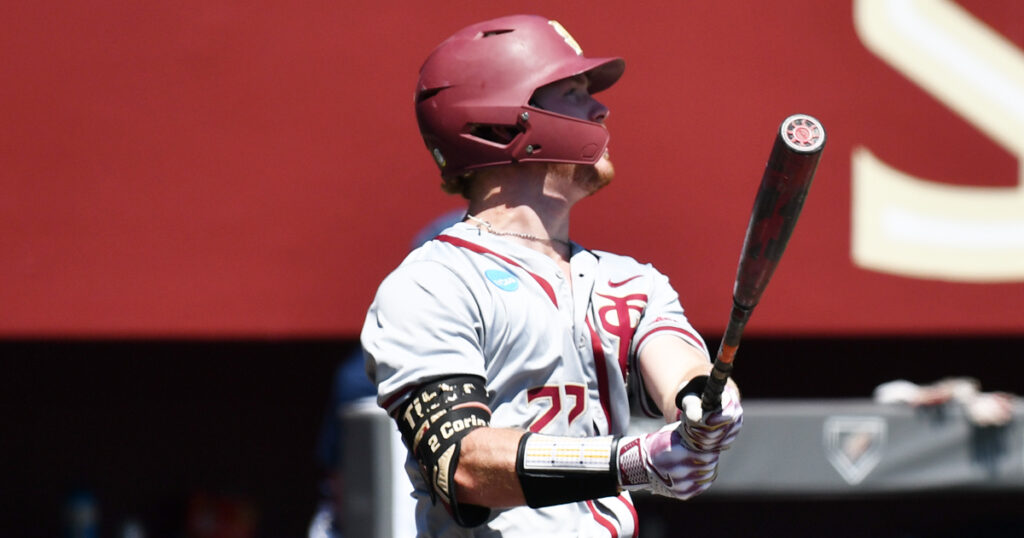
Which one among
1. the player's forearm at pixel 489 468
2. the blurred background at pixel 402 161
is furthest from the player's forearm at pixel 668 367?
the blurred background at pixel 402 161

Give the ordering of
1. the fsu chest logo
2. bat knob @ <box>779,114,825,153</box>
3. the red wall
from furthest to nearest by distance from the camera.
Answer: the red wall
the fsu chest logo
bat knob @ <box>779,114,825,153</box>

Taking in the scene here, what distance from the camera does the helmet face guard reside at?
2.13 meters

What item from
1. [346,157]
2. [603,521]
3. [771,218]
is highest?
[771,218]

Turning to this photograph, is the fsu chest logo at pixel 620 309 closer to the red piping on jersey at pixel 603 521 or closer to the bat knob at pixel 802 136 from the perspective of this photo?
the red piping on jersey at pixel 603 521

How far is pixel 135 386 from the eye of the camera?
6195 mm

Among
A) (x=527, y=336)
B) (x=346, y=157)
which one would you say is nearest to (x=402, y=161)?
(x=346, y=157)

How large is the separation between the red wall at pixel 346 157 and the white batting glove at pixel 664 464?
3.16m

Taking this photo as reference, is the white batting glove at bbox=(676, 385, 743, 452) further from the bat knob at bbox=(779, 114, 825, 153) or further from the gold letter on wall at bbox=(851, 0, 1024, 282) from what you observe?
the gold letter on wall at bbox=(851, 0, 1024, 282)

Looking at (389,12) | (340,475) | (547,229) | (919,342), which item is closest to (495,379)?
(547,229)

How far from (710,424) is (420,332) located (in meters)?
0.45

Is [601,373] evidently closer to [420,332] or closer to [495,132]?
[420,332]

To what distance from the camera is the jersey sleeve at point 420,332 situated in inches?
74.4

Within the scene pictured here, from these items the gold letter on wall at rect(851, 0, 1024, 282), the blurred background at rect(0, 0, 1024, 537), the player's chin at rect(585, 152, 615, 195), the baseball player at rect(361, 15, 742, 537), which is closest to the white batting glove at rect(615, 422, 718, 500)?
the baseball player at rect(361, 15, 742, 537)

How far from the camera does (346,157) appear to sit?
4.93m
